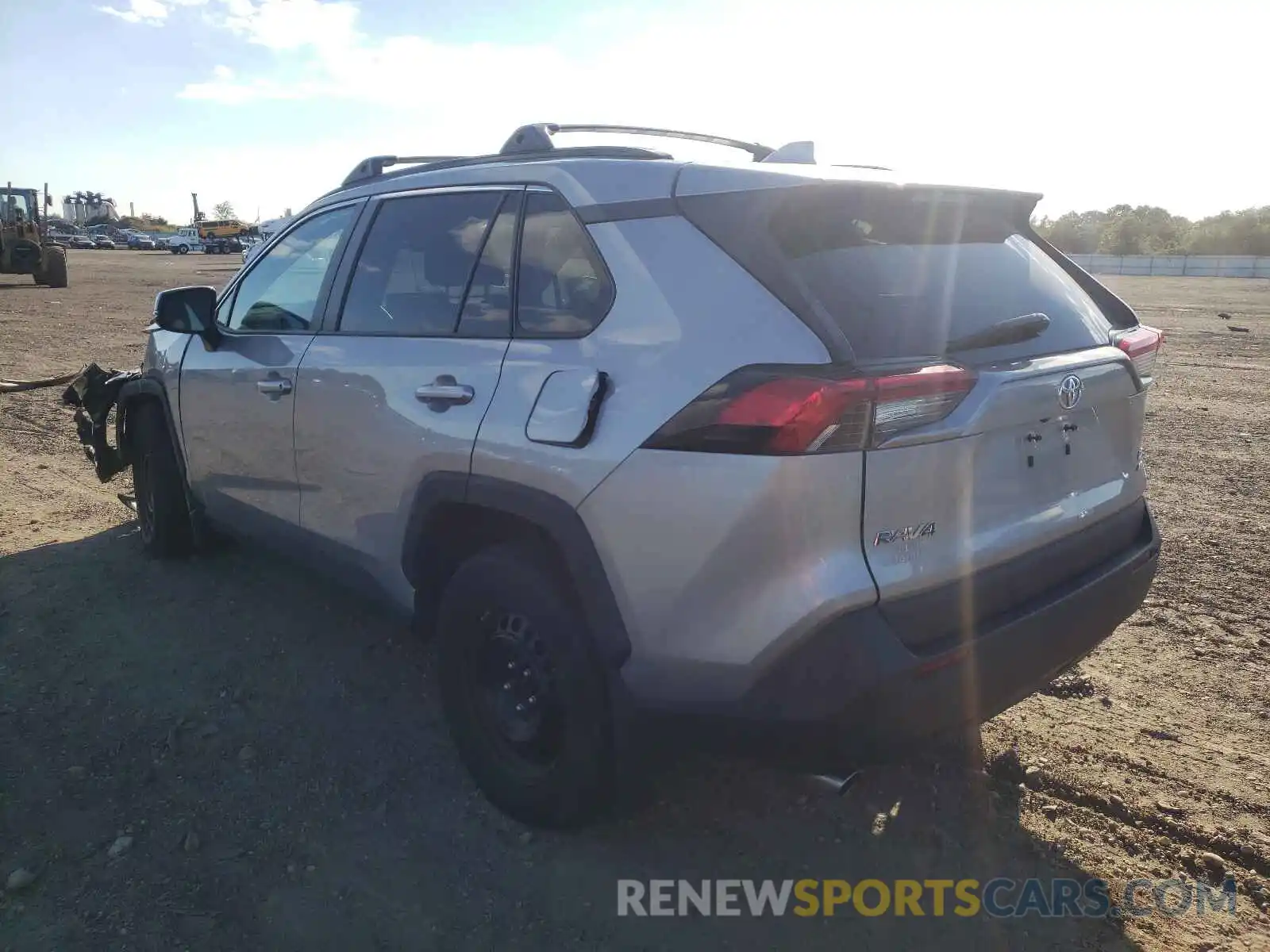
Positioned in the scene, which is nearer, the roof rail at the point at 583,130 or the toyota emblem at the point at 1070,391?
the toyota emblem at the point at 1070,391

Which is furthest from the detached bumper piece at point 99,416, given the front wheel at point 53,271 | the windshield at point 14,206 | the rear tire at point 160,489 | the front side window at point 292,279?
the windshield at point 14,206

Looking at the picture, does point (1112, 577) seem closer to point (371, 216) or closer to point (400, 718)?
point (400, 718)

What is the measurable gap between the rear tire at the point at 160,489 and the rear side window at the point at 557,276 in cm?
273

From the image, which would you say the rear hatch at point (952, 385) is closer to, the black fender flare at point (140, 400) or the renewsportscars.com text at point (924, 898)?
the renewsportscars.com text at point (924, 898)

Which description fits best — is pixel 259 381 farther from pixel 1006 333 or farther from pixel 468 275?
pixel 1006 333

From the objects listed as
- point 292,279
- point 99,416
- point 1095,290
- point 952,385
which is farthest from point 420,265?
point 99,416

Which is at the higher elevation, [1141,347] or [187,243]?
[187,243]

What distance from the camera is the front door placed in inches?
141

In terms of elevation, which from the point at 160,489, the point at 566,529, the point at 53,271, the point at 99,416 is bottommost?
the point at 160,489

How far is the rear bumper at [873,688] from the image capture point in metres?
2.02

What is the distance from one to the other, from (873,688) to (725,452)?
602 mm

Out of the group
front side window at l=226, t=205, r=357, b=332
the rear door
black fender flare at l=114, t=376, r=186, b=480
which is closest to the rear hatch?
the rear door

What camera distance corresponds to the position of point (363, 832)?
279 centimetres

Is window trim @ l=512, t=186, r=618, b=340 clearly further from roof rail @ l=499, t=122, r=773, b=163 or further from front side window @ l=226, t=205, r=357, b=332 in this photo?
front side window @ l=226, t=205, r=357, b=332
